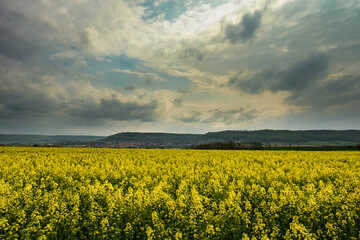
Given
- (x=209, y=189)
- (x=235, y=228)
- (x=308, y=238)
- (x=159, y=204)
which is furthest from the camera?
(x=209, y=189)

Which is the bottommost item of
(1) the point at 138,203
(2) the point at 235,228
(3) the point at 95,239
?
(3) the point at 95,239

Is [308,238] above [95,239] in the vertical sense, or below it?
above

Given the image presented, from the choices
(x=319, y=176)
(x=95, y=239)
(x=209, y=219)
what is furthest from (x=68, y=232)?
(x=319, y=176)

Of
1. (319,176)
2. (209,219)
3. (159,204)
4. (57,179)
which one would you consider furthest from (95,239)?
(319,176)

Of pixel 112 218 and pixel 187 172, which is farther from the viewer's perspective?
pixel 187 172

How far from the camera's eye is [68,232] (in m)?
7.83

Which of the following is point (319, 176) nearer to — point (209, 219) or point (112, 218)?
point (209, 219)

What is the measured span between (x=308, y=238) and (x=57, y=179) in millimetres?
16229

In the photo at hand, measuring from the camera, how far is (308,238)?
617 cm

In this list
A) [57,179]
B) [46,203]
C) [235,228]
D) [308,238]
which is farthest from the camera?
[57,179]

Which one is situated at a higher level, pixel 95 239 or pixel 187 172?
pixel 187 172

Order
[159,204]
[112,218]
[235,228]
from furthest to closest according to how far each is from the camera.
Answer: [159,204] < [112,218] < [235,228]

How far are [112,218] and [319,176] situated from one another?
16.0 meters

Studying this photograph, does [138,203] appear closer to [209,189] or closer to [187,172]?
[209,189]
